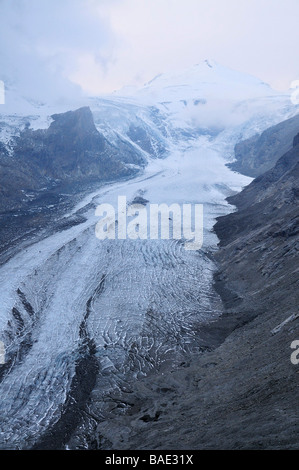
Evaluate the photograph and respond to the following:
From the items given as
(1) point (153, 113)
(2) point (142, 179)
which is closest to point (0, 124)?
(2) point (142, 179)

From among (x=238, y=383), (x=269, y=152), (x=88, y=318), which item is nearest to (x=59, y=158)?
(x=269, y=152)

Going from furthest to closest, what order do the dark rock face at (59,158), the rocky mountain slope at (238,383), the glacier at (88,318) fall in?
the dark rock face at (59,158), the glacier at (88,318), the rocky mountain slope at (238,383)

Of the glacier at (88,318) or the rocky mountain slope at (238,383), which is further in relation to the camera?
the glacier at (88,318)

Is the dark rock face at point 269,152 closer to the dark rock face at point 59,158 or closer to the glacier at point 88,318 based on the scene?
the dark rock face at point 59,158

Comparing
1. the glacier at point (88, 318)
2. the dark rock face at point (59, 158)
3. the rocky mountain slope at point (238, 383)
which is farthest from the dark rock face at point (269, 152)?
the rocky mountain slope at point (238, 383)

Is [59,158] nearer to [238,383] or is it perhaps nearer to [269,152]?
[269,152]

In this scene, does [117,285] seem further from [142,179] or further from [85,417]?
[142,179]
